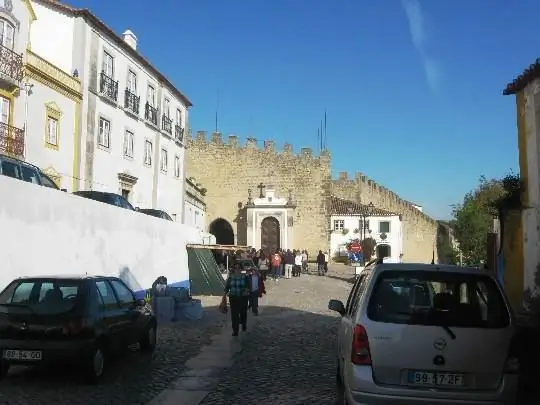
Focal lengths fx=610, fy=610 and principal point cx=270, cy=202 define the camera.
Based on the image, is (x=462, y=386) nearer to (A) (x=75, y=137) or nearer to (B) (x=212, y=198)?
(A) (x=75, y=137)

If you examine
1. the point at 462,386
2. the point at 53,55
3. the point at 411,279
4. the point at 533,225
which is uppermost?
the point at 53,55

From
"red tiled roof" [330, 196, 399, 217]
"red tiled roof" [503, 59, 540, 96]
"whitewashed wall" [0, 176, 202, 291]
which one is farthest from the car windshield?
"red tiled roof" [330, 196, 399, 217]

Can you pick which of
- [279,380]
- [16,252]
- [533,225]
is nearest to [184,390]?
[279,380]

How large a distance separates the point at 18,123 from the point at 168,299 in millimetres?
9153

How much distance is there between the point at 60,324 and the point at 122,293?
188 cm

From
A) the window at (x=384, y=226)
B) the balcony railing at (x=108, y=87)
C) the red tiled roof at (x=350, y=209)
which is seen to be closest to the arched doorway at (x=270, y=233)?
the red tiled roof at (x=350, y=209)

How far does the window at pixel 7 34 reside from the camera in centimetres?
1953

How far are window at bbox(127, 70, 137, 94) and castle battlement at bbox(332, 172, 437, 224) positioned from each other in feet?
105

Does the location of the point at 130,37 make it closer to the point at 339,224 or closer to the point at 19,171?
the point at 19,171

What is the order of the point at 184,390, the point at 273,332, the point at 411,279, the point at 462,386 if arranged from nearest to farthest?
the point at 462,386 < the point at 411,279 < the point at 184,390 < the point at 273,332

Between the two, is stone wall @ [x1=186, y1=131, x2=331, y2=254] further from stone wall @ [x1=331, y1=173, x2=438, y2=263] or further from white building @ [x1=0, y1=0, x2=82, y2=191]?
white building @ [x1=0, y1=0, x2=82, y2=191]

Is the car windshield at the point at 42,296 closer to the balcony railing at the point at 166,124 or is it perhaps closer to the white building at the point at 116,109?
the white building at the point at 116,109

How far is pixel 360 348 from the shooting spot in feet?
17.3

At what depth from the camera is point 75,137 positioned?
23.6m
